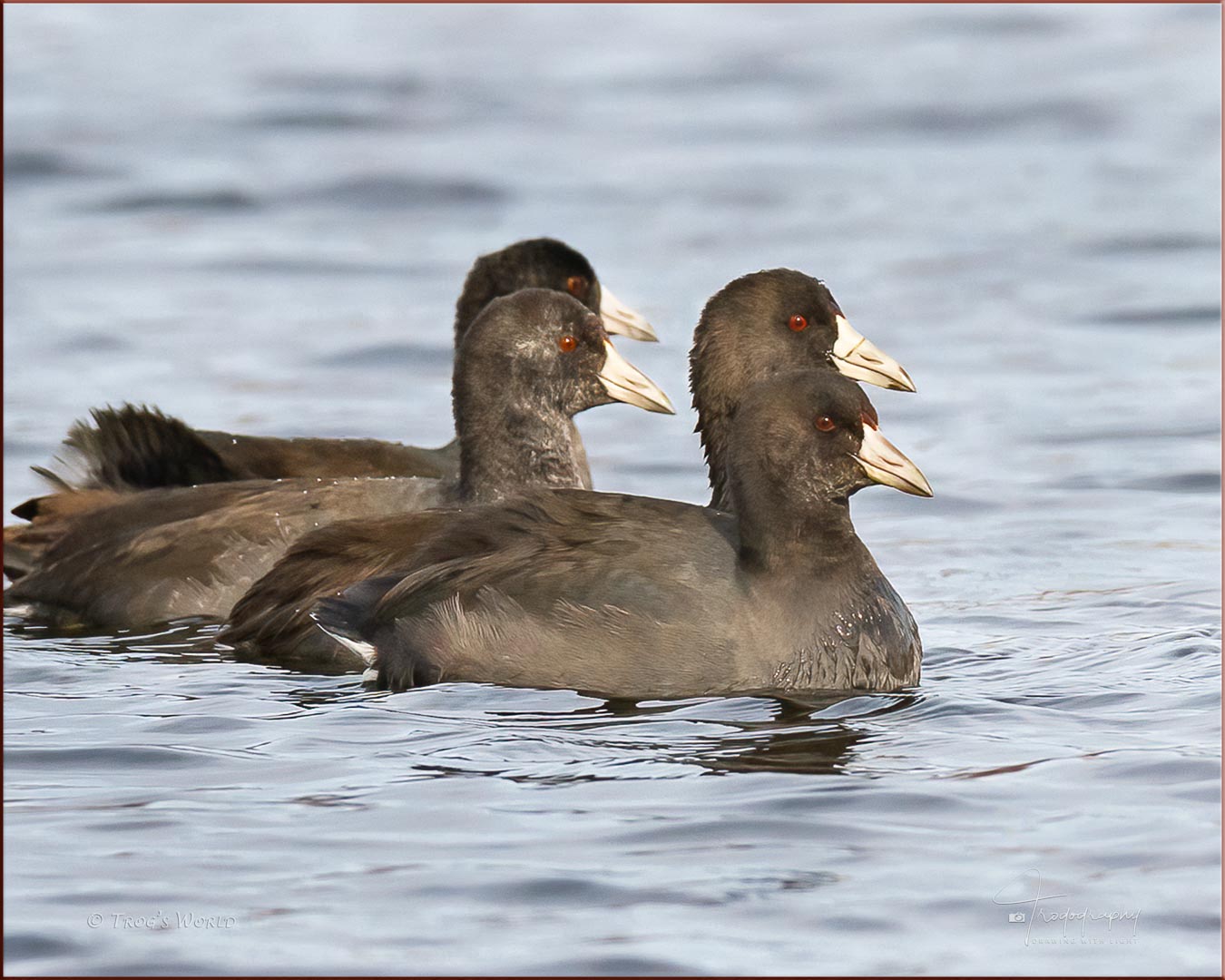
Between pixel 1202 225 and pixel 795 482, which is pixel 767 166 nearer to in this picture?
pixel 1202 225

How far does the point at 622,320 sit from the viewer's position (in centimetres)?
1100

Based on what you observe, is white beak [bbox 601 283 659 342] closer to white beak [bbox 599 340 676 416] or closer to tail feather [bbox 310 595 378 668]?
white beak [bbox 599 340 676 416]

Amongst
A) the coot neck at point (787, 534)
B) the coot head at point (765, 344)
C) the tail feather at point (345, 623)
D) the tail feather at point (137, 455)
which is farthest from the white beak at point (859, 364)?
the tail feather at point (137, 455)

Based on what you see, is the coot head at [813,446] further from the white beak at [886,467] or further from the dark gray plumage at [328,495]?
the dark gray plumage at [328,495]

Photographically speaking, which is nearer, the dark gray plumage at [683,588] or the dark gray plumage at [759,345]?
the dark gray plumage at [683,588]

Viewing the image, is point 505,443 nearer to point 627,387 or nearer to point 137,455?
point 627,387

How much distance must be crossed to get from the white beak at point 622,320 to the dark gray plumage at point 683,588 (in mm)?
2833

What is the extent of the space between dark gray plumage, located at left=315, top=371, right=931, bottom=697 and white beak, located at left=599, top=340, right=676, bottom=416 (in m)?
1.24

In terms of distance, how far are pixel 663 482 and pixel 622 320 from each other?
4.46ft

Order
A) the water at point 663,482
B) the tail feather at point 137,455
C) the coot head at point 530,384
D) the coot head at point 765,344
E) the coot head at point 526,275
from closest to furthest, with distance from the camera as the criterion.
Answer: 1. the water at point 663,482
2. the coot head at point 765,344
3. the coot head at point 530,384
4. the tail feather at point 137,455
5. the coot head at point 526,275

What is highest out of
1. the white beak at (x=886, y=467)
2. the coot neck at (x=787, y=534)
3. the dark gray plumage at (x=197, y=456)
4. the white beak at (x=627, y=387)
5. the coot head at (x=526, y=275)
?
the coot head at (x=526, y=275)

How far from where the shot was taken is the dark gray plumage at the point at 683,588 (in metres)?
7.70

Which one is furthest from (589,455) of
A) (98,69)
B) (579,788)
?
(98,69)

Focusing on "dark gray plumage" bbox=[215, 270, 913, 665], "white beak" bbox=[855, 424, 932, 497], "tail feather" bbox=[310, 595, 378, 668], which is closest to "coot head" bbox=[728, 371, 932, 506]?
"white beak" bbox=[855, 424, 932, 497]
